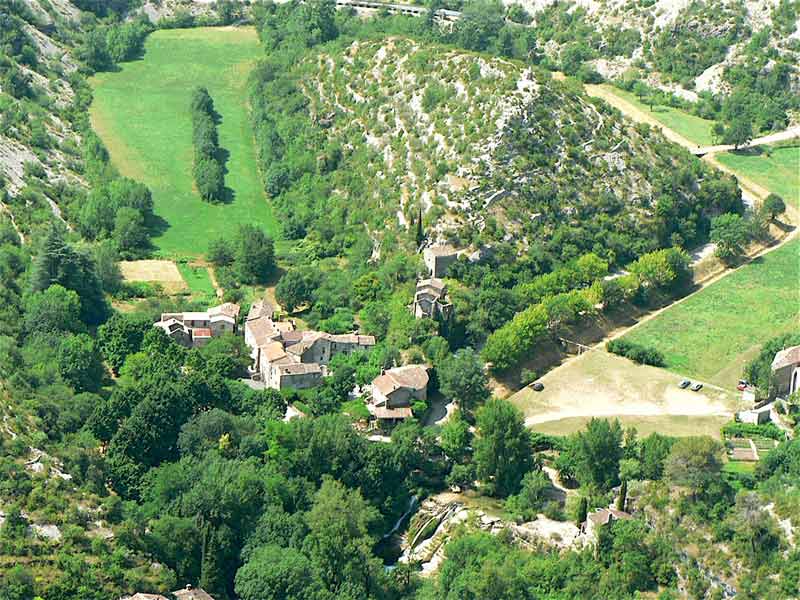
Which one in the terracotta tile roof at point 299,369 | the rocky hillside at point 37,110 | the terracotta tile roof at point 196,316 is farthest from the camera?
the rocky hillside at point 37,110

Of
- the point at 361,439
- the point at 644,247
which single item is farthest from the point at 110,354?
the point at 644,247

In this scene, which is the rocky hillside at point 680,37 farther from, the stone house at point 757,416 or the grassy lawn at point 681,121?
the stone house at point 757,416

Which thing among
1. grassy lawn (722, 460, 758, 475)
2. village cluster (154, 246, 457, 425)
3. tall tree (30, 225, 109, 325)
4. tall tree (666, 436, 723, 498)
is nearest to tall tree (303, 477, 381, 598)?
village cluster (154, 246, 457, 425)

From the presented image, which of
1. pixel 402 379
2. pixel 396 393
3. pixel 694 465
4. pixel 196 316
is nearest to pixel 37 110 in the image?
pixel 196 316

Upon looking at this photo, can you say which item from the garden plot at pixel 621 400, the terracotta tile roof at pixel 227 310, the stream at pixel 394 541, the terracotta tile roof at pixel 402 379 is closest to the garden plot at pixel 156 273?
the terracotta tile roof at pixel 227 310

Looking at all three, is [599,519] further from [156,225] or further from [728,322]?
[156,225]

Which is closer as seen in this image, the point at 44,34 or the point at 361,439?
the point at 361,439

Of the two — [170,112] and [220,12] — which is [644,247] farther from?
[220,12]
